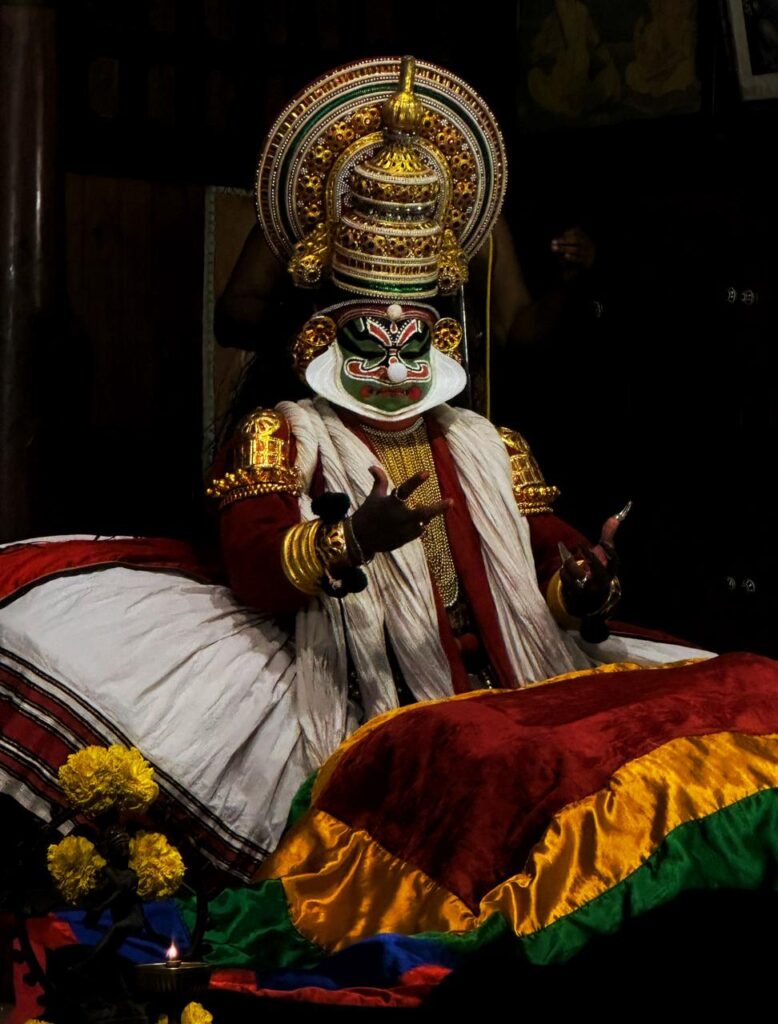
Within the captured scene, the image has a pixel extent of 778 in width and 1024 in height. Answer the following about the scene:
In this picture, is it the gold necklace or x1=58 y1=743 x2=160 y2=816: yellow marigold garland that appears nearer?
x1=58 y1=743 x2=160 y2=816: yellow marigold garland

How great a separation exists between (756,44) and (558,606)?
1.36 m

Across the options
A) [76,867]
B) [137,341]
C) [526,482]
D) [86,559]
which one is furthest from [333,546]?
[137,341]

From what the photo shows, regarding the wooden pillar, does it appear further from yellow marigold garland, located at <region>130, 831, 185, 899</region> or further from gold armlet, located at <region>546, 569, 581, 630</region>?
yellow marigold garland, located at <region>130, 831, 185, 899</region>

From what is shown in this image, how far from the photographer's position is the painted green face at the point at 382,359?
10.2 ft

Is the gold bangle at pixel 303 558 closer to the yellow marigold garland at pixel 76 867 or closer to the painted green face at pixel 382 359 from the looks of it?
the painted green face at pixel 382 359

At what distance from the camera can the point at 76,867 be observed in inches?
80.4

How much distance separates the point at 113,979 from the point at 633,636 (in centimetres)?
161

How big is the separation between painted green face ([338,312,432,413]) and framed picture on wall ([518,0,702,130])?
1.13 meters

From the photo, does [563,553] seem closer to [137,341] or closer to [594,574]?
[594,574]

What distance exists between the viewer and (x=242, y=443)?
3.10 meters

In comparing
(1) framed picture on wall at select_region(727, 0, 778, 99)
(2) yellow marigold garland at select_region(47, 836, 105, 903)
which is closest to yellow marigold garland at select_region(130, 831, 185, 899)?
(2) yellow marigold garland at select_region(47, 836, 105, 903)

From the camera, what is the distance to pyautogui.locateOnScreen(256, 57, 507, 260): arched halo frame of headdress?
10.2 ft

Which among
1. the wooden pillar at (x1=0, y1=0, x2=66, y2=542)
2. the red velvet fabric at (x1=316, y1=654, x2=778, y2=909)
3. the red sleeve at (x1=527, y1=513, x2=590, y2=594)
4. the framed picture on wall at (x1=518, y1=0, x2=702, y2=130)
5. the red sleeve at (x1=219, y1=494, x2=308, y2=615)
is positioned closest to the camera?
the red velvet fabric at (x1=316, y1=654, x2=778, y2=909)

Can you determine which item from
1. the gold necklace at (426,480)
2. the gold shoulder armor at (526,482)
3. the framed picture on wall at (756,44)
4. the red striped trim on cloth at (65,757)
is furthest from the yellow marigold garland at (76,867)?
the framed picture on wall at (756,44)
